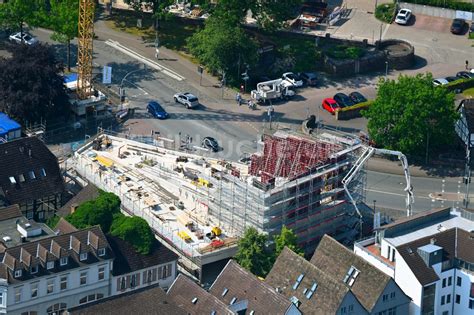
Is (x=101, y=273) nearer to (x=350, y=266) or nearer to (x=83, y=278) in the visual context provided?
(x=83, y=278)

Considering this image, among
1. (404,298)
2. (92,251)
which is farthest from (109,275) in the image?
(404,298)

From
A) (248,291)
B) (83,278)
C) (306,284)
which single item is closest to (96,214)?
(83,278)

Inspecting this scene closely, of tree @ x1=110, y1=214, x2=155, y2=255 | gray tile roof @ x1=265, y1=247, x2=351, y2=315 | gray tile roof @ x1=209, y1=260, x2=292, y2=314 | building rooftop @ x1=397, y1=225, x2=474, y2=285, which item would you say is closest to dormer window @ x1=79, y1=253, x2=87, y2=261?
tree @ x1=110, y1=214, x2=155, y2=255

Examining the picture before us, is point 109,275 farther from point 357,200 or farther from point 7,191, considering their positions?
point 357,200

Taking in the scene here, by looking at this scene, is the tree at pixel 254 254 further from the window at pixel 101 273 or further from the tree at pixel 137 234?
the window at pixel 101 273

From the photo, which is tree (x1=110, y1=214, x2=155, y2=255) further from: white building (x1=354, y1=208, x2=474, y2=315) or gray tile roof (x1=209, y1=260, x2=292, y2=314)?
white building (x1=354, y1=208, x2=474, y2=315)
